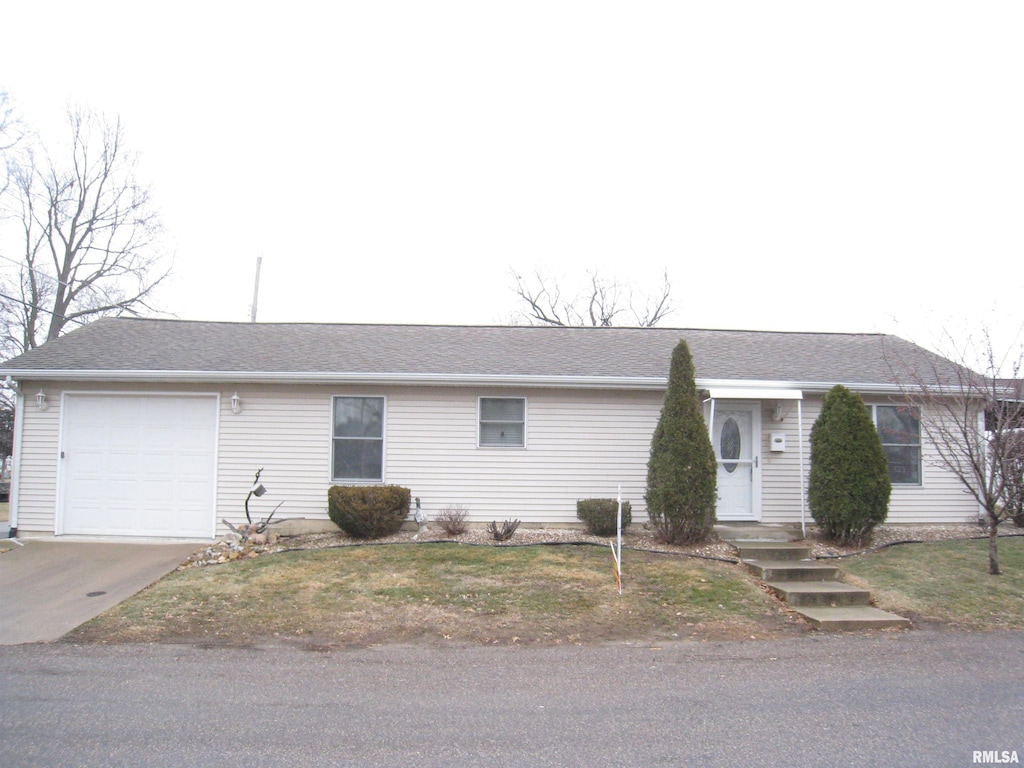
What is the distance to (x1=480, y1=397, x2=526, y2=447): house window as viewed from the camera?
38.2ft

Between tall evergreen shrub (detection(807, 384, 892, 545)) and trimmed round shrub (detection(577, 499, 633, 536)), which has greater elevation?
tall evergreen shrub (detection(807, 384, 892, 545))

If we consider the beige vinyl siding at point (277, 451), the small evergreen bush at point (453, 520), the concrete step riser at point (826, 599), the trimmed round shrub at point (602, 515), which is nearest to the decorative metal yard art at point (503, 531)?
the small evergreen bush at point (453, 520)

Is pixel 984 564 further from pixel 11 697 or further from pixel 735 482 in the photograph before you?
pixel 11 697

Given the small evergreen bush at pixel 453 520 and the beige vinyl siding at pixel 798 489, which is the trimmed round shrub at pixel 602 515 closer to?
the small evergreen bush at pixel 453 520

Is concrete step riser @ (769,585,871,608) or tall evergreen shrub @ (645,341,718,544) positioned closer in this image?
concrete step riser @ (769,585,871,608)

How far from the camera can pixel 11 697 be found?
511cm

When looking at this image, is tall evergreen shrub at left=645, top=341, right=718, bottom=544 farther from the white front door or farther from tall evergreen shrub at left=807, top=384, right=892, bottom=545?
tall evergreen shrub at left=807, top=384, right=892, bottom=545

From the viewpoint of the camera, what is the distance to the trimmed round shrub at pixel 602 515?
425 inches

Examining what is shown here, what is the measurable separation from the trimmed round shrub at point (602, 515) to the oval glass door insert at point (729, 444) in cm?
188

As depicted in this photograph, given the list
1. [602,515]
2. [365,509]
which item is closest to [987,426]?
[602,515]

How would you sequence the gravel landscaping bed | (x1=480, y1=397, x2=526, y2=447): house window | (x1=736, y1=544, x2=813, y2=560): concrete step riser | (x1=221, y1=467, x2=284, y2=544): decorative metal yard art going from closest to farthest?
(x1=736, y1=544, x2=813, y2=560): concrete step riser
the gravel landscaping bed
(x1=221, y1=467, x2=284, y2=544): decorative metal yard art
(x1=480, y1=397, x2=526, y2=447): house window

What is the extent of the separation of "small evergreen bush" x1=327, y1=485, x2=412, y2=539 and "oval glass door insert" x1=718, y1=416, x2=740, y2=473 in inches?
202

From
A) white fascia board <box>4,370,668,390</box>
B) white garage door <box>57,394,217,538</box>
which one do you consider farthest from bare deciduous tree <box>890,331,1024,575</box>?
white garage door <box>57,394,217,538</box>

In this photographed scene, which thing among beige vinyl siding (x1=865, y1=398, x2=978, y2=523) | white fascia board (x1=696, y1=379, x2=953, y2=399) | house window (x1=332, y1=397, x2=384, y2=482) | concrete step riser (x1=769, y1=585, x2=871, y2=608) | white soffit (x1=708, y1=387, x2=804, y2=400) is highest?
white fascia board (x1=696, y1=379, x2=953, y2=399)
